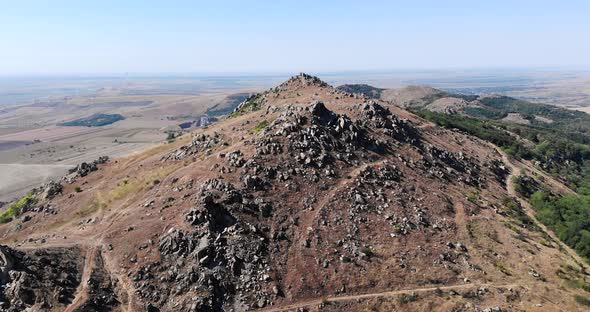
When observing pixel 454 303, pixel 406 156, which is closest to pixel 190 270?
pixel 454 303

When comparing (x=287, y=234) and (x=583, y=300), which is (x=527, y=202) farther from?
(x=287, y=234)

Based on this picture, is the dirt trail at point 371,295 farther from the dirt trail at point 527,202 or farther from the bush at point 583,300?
the dirt trail at point 527,202

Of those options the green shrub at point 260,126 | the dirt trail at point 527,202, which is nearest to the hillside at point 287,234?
the green shrub at point 260,126

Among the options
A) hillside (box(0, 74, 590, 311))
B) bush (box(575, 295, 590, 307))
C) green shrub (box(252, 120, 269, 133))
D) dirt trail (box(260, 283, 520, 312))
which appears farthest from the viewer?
green shrub (box(252, 120, 269, 133))

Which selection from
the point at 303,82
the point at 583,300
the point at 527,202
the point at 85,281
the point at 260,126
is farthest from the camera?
the point at 303,82

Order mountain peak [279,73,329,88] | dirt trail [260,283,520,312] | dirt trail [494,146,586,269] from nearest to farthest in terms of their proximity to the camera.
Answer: dirt trail [260,283,520,312], dirt trail [494,146,586,269], mountain peak [279,73,329,88]

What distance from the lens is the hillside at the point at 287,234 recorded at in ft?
177

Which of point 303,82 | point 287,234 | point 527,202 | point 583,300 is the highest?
point 303,82

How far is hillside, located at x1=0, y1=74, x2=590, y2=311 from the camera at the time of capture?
54.0 metres

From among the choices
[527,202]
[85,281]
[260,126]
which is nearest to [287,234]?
→ [85,281]

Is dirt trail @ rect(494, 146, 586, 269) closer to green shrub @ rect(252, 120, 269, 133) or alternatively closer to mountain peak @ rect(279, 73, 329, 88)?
green shrub @ rect(252, 120, 269, 133)

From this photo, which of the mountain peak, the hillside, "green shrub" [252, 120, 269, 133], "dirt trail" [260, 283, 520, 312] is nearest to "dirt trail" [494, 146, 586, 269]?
the hillside

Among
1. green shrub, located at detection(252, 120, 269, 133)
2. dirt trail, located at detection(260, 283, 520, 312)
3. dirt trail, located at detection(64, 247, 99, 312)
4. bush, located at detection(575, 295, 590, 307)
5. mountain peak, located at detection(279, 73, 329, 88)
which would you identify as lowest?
bush, located at detection(575, 295, 590, 307)

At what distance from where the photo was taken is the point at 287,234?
6238cm
